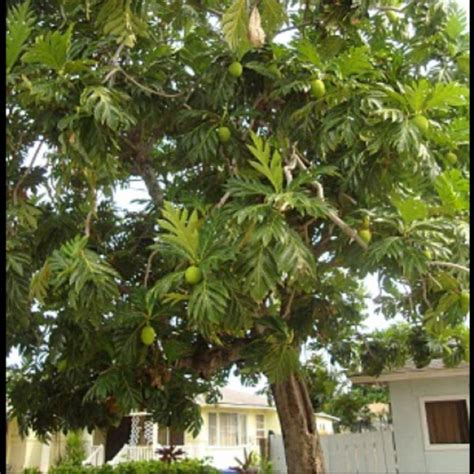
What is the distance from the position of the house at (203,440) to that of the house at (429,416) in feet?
22.4

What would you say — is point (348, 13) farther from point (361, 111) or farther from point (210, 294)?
point (210, 294)

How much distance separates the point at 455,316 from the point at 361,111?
1.80 m

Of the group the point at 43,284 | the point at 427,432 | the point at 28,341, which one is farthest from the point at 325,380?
the point at 43,284

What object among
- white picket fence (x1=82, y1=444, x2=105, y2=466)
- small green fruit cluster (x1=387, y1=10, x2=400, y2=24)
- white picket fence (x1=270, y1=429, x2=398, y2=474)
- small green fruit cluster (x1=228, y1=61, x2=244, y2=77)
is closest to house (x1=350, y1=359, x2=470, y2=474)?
white picket fence (x1=270, y1=429, x2=398, y2=474)

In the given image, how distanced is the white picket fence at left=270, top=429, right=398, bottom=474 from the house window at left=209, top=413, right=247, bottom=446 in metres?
10.3

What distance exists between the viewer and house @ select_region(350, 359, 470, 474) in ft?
Answer: 36.1

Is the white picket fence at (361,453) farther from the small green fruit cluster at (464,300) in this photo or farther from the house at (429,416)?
the small green fruit cluster at (464,300)

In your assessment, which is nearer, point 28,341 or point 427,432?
point 28,341

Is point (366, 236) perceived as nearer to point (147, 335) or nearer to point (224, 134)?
point (224, 134)

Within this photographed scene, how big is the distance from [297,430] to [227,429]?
16933mm

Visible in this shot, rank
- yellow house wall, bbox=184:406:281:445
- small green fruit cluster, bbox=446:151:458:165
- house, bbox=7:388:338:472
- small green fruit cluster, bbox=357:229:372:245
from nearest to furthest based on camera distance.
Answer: small green fruit cluster, bbox=357:229:372:245 < small green fruit cluster, bbox=446:151:458:165 < house, bbox=7:388:338:472 < yellow house wall, bbox=184:406:281:445

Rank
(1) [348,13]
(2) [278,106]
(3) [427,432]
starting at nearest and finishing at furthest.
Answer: (1) [348,13] < (2) [278,106] < (3) [427,432]

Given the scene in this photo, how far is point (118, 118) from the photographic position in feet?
15.5

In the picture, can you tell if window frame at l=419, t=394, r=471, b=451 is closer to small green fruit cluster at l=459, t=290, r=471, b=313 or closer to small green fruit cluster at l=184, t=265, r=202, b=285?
small green fruit cluster at l=459, t=290, r=471, b=313
